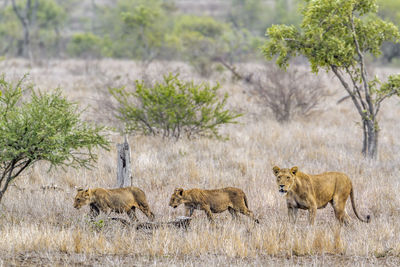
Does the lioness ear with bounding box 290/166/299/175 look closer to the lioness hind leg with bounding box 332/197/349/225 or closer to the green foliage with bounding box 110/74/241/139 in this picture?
the lioness hind leg with bounding box 332/197/349/225

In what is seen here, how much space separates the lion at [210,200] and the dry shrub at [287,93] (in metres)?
10.9

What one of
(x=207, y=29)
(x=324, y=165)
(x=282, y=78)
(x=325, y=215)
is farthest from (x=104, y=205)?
(x=207, y=29)

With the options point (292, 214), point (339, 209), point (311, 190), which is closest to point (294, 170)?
point (311, 190)

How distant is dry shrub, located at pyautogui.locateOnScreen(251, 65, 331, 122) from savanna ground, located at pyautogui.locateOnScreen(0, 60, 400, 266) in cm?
245

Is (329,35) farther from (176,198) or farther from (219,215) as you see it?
(176,198)

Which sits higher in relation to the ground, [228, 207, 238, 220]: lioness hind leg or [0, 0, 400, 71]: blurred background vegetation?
[0, 0, 400, 71]: blurred background vegetation

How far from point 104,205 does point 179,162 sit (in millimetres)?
4337

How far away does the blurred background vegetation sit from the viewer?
1398 inches

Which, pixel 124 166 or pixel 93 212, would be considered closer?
pixel 93 212

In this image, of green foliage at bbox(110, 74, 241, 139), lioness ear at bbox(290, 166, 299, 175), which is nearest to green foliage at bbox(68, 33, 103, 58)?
green foliage at bbox(110, 74, 241, 139)

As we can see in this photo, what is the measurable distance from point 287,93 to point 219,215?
34.7 feet

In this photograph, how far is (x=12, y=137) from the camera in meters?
7.73

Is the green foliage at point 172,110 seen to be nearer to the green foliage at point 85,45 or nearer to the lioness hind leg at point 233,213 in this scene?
the lioness hind leg at point 233,213

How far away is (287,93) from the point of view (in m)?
18.7
